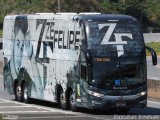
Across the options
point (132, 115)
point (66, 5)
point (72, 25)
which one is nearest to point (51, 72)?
point (72, 25)

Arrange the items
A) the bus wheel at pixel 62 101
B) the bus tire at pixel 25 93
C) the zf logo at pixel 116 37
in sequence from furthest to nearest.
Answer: the bus tire at pixel 25 93 → the bus wheel at pixel 62 101 → the zf logo at pixel 116 37

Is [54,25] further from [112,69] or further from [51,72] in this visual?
[112,69]

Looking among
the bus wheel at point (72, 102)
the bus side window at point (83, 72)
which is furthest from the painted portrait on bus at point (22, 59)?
the bus side window at point (83, 72)

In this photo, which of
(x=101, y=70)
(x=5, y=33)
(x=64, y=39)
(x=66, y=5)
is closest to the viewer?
(x=101, y=70)

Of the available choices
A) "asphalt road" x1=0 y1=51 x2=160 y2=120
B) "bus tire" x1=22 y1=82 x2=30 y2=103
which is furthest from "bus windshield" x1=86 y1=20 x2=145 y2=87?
"bus tire" x1=22 y1=82 x2=30 y2=103

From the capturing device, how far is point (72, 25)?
2398 cm

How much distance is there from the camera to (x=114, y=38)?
23172mm

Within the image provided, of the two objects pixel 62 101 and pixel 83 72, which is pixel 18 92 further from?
pixel 83 72

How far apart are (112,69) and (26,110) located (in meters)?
3.93

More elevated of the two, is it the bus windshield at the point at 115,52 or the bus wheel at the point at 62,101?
the bus windshield at the point at 115,52

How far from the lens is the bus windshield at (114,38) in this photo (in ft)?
75.3

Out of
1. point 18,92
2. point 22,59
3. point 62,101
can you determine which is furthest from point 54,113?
point 18,92

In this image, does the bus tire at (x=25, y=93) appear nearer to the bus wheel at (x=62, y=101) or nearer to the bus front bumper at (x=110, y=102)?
the bus wheel at (x=62, y=101)

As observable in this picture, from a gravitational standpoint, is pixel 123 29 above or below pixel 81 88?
above
